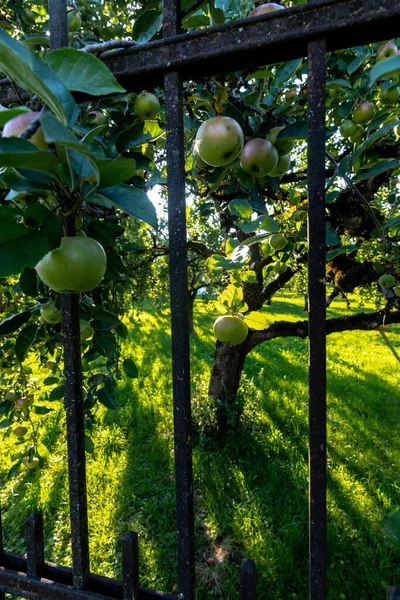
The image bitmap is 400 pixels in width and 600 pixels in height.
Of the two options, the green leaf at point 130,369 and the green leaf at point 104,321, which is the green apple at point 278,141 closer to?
the green leaf at point 104,321

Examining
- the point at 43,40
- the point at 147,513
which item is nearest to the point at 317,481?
the point at 43,40

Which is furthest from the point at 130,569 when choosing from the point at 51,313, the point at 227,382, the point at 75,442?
the point at 227,382

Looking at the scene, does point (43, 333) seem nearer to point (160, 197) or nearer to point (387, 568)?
point (387, 568)

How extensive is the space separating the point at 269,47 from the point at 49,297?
74 centimetres

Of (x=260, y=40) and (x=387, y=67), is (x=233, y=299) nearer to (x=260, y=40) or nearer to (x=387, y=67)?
(x=260, y=40)

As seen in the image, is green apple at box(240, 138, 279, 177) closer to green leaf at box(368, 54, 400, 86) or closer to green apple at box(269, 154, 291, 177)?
green apple at box(269, 154, 291, 177)

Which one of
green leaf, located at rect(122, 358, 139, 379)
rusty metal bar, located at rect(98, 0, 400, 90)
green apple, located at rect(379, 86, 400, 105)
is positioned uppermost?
green apple, located at rect(379, 86, 400, 105)

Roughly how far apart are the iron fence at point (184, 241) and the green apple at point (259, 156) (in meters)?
0.19

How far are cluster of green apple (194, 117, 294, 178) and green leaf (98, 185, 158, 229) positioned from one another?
0.97ft

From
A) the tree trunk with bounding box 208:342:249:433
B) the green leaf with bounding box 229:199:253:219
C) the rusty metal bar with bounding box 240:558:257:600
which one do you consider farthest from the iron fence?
the tree trunk with bounding box 208:342:249:433

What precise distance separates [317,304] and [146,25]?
58 centimetres

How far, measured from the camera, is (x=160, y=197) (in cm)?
388

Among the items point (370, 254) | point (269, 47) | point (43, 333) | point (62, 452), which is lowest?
point (62, 452)

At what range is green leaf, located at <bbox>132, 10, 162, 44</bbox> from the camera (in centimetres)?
69
